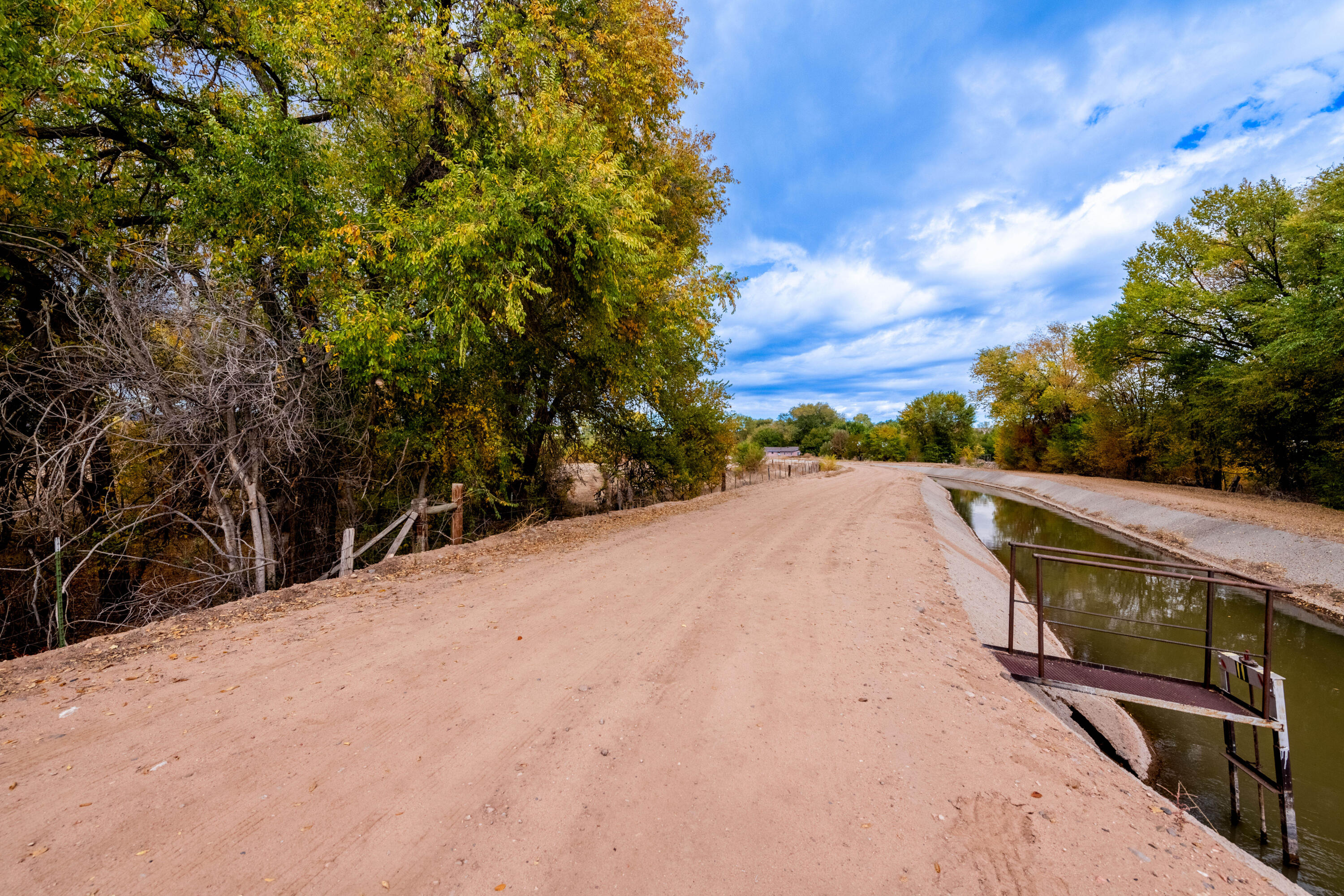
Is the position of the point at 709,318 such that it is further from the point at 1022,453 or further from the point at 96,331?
the point at 1022,453

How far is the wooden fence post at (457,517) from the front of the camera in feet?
27.9

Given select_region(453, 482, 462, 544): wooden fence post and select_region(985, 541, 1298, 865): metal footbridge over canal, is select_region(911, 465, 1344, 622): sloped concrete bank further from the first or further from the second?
select_region(453, 482, 462, 544): wooden fence post

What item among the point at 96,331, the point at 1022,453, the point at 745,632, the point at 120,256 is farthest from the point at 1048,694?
the point at 1022,453

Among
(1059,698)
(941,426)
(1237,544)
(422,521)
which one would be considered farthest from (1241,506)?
(941,426)

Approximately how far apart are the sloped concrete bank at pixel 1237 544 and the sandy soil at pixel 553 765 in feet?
24.1

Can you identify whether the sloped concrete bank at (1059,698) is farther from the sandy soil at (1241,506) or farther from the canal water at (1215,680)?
the sandy soil at (1241,506)

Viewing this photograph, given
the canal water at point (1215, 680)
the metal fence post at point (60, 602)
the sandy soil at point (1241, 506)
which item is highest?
the metal fence post at point (60, 602)

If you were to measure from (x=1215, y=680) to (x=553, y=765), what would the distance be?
10.4 metres

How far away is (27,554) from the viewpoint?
259 inches

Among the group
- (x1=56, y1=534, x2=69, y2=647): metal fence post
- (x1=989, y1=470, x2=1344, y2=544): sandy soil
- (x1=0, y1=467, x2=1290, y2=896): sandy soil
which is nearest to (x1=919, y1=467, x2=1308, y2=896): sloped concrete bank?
(x1=0, y1=467, x2=1290, y2=896): sandy soil

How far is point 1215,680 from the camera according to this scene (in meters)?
7.66

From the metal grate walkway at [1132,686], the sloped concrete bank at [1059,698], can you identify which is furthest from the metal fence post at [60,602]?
the metal grate walkway at [1132,686]

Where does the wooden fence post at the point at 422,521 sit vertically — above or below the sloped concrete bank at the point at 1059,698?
above

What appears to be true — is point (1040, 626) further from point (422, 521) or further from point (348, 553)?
point (422, 521)
